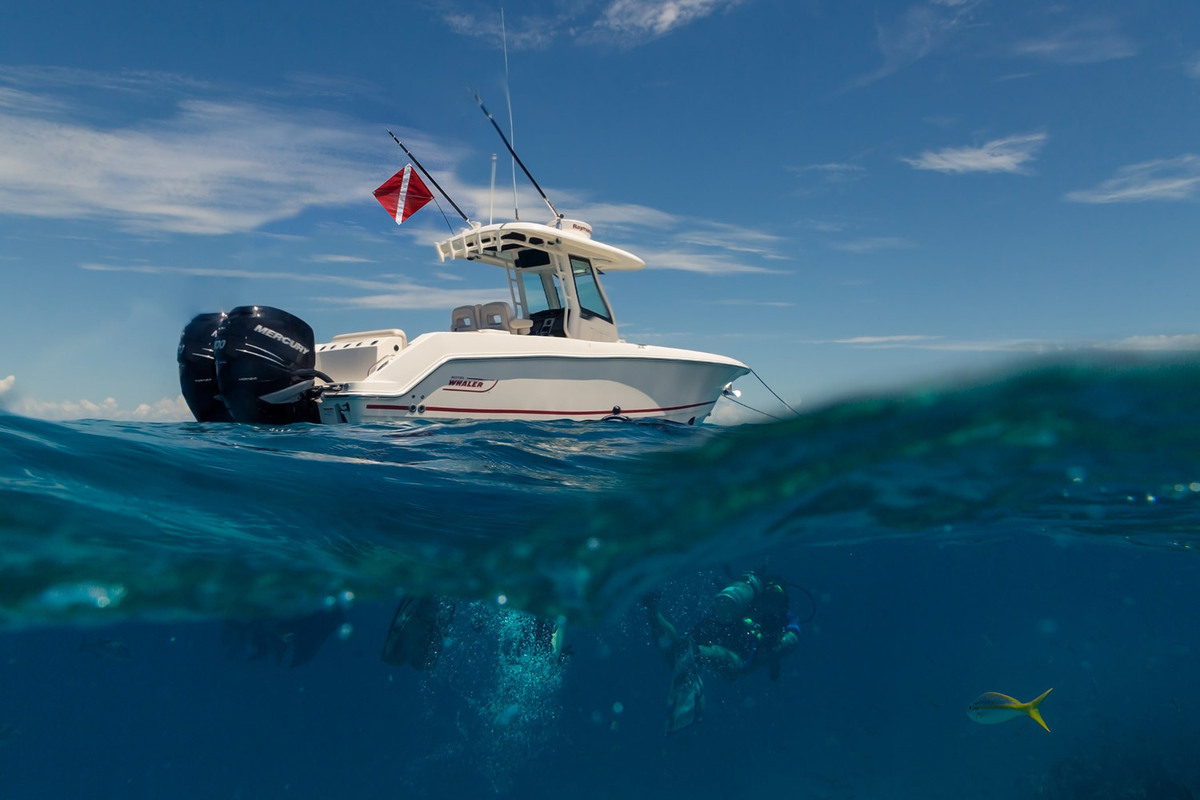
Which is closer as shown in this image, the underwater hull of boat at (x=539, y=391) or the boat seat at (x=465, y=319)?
the underwater hull of boat at (x=539, y=391)

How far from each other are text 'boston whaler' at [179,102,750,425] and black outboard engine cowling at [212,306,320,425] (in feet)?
0.05

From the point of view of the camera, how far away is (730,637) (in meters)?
6.89

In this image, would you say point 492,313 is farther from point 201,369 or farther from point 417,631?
point 417,631

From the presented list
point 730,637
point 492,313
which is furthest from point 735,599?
point 492,313

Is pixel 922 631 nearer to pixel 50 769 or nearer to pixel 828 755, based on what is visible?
pixel 828 755

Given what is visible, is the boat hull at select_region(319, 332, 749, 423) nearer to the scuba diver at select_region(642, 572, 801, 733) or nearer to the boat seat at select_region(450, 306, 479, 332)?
the boat seat at select_region(450, 306, 479, 332)

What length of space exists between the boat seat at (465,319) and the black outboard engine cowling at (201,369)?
13.0 feet

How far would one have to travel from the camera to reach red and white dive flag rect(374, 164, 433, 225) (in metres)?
11.6

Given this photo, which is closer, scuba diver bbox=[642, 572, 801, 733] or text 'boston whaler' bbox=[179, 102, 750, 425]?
scuba diver bbox=[642, 572, 801, 733]

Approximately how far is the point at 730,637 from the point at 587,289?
780cm

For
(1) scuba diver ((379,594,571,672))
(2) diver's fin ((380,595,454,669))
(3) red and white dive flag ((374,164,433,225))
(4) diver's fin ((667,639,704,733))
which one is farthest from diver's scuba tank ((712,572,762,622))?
(3) red and white dive flag ((374,164,433,225))

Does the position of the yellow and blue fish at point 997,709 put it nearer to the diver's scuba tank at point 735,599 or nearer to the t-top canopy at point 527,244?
the diver's scuba tank at point 735,599

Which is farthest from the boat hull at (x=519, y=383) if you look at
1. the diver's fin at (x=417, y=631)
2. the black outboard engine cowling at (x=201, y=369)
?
the diver's fin at (x=417, y=631)

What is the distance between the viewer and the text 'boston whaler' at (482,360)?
313 inches
